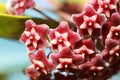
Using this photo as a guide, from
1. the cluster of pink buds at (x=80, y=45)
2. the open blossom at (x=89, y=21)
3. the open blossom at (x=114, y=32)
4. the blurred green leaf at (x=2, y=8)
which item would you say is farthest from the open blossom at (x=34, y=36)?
the blurred green leaf at (x=2, y=8)

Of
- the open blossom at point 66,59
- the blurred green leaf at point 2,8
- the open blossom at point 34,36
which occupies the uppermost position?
the blurred green leaf at point 2,8

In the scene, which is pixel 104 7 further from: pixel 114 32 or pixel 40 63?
pixel 40 63

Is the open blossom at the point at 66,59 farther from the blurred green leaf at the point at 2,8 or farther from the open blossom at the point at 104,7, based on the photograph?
the blurred green leaf at the point at 2,8

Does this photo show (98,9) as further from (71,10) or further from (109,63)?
(71,10)

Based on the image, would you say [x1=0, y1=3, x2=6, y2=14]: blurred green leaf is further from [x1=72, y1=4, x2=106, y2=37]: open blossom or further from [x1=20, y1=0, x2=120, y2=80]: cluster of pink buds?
[x1=72, y1=4, x2=106, y2=37]: open blossom

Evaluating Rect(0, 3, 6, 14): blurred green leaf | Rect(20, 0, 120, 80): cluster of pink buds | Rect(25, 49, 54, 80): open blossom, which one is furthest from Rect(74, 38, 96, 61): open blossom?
Rect(0, 3, 6, 14): blurred green leaf

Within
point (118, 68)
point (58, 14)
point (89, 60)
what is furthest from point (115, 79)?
point (58, 14)
